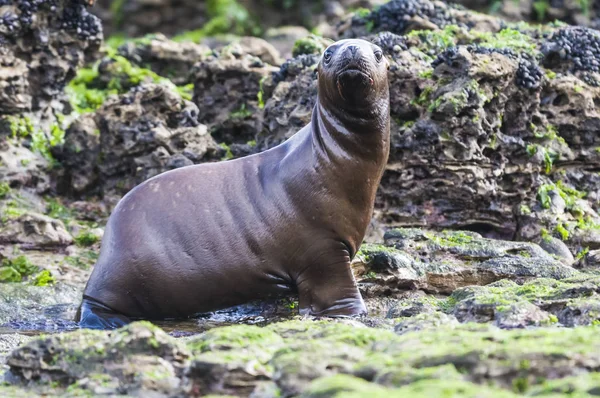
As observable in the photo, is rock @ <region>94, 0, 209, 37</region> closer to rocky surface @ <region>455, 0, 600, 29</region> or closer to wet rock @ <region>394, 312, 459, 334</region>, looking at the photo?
rocky surface @ <region>455, 0, 600, 29</region>

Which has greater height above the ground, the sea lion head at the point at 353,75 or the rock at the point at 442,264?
the sea lion head at the point at 353,75

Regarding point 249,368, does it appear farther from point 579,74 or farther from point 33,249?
point 579,74

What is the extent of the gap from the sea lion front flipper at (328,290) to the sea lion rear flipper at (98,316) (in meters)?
1.40

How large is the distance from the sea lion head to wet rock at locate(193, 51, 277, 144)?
386 centimetres

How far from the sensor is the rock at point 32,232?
9484 millimetres

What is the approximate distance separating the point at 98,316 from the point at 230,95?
455 cm

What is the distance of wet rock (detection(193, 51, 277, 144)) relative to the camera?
38.0 ft

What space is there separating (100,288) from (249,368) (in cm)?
355

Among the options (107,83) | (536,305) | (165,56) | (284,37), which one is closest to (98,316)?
(536,305)

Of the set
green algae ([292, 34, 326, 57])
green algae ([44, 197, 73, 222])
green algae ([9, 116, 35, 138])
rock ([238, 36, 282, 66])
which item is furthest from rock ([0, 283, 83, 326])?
rock ([238, 36, 282, 66])

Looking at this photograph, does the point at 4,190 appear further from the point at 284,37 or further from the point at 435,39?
the point at 284,37

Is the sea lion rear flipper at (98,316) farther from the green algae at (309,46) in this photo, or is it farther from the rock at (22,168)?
the green algae at (309,46)

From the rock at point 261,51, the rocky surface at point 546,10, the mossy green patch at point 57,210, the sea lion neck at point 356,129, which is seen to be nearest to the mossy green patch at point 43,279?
the mossy green patch at point 57,210

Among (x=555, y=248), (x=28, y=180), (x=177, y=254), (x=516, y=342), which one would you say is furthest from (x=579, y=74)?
(x=516, y=342)
